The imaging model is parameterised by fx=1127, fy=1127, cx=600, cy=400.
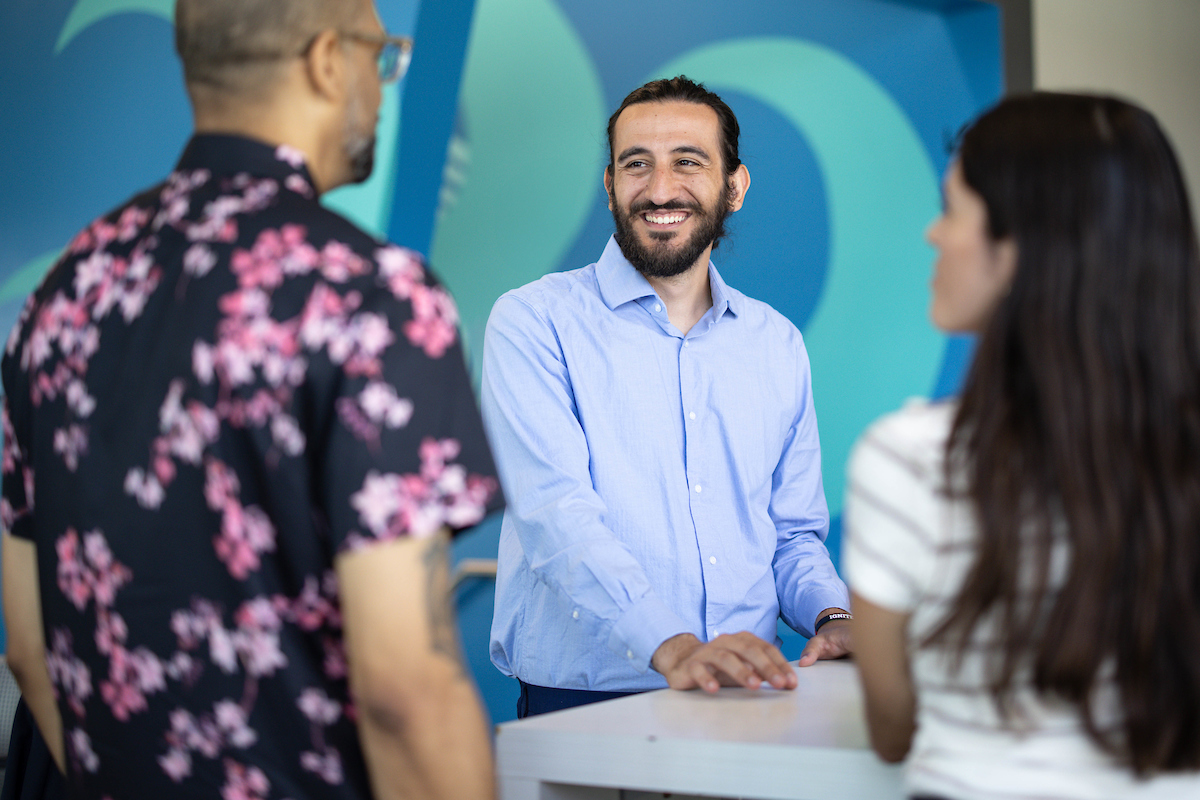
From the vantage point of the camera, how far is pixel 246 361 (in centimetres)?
91

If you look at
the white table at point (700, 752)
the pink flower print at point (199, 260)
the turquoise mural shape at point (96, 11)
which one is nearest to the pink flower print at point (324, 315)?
the pink flower print at point (199, 260)

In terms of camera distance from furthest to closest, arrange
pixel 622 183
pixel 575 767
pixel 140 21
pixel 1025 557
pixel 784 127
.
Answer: pixel 784 127 → pixel 140 21 → pixel 622 183 → pixel 575 767 → pixel 1025 557

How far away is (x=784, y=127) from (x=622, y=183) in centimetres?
208

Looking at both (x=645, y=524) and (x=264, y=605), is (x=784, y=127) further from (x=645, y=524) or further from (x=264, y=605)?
(x=264, y=605)

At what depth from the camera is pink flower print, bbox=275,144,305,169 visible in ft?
3.34

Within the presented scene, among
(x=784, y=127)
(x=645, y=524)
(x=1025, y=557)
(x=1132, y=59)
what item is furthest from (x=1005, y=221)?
(x=1132, y=59)

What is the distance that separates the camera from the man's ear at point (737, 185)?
261 centimetres

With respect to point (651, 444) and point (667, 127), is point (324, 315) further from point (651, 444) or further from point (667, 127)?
point (667, 127)

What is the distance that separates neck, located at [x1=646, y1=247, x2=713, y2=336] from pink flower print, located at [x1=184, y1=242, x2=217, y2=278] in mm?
1426

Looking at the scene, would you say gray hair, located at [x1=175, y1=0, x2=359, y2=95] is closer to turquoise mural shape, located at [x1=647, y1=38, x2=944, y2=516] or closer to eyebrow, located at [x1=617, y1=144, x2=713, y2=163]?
eyebrow, located at [x1=617, y1=144, x2=713, y2=163]

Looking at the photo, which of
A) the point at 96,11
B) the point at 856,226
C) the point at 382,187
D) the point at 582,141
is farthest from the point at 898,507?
the point at 856,226

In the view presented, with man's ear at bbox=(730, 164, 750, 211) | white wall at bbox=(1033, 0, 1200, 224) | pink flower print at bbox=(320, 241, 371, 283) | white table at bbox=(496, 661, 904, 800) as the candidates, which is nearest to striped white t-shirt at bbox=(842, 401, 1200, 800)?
white table at bbox=(496, 661, 904, 800)

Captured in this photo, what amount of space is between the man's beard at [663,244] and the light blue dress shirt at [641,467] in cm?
3

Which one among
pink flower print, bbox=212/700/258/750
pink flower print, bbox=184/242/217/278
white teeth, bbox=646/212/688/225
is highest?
white teeth, bbox=646/212/688/225
